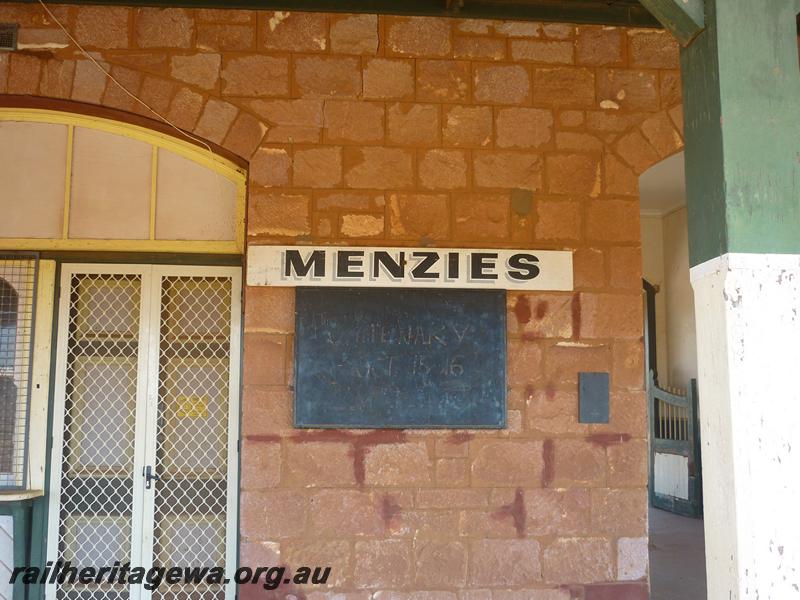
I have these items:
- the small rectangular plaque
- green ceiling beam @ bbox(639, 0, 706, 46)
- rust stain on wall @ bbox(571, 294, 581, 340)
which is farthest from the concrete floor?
green ceiling beam @ bbox(639, 0, 706, 46)

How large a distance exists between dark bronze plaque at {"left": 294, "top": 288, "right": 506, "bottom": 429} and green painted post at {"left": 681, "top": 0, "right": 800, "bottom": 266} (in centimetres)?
170

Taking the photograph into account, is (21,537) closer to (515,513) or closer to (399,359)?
(399,359)

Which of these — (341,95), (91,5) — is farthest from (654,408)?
(91,5)

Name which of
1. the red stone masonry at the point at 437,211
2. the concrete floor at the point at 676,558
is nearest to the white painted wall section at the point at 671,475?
the concrete floor at the point at 676,558

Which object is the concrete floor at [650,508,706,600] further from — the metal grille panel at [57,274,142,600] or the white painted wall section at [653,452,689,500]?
the metal grille panel at [57,274,142,600]

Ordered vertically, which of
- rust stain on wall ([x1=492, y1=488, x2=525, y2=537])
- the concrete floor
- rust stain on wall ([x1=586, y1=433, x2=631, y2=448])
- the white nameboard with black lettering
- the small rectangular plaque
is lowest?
the concrete floor

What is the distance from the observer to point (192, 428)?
4059 mm

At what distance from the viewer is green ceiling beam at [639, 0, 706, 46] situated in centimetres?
227

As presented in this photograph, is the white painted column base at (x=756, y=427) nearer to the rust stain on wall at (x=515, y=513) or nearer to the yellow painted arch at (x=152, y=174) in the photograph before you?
the rust stain on wall at (x=515, y=513)

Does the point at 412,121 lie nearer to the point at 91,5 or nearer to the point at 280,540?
the point at 91,5

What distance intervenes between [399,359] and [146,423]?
1.47m

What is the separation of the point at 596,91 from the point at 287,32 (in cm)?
175

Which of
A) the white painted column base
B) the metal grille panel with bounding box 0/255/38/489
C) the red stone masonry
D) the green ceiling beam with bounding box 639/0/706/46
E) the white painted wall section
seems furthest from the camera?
the white painted wall section

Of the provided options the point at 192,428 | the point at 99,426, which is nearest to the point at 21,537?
the point at 99,426
